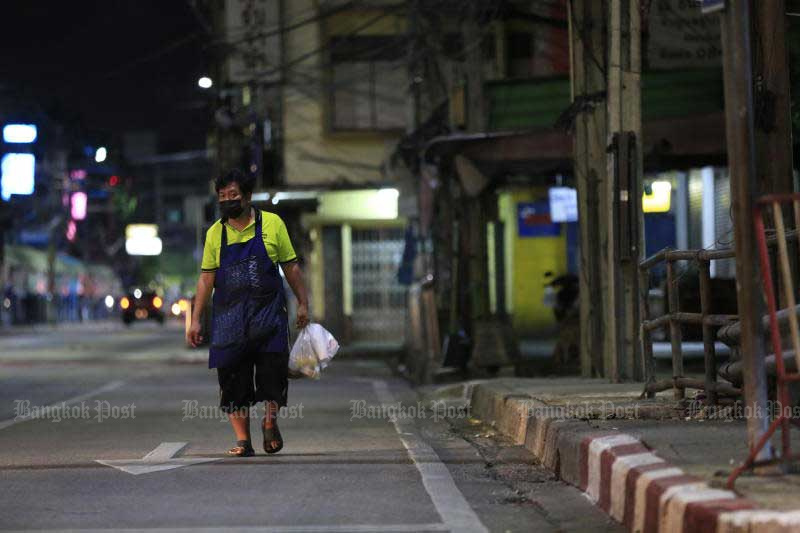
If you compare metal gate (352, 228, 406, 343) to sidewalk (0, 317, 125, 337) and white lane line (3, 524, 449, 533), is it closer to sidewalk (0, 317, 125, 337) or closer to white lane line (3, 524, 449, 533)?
sidewalk (0, 317, 125, 337)

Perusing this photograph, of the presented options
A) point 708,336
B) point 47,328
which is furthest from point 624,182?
point 47,328

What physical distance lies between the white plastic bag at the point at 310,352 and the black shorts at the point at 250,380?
0.09 meters

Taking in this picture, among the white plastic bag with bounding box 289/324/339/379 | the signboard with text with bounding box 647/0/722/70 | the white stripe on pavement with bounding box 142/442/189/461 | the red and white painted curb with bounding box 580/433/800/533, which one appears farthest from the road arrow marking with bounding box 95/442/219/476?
the signboard with text with bounding box 647/0/722/70

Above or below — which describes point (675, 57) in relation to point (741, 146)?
above

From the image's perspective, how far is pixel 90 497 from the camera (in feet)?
23.5

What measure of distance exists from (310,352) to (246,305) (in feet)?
1.89

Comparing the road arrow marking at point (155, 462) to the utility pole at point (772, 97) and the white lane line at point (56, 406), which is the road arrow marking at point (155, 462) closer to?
the white lane line at point (56, 406)

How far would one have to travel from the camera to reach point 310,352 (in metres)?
8.98

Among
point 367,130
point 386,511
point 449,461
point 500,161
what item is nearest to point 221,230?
point 449,461

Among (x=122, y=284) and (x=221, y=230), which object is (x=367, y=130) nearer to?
(x=221, y=230)

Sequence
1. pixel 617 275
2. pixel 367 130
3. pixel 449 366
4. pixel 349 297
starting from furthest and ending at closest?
pixel 349 297
pixel 367 130
pixel 449 366
pixel 617 275

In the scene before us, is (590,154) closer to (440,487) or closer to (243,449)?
(243,449)

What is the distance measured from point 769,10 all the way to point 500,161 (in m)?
7.45

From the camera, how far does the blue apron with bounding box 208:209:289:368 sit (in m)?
8.69
